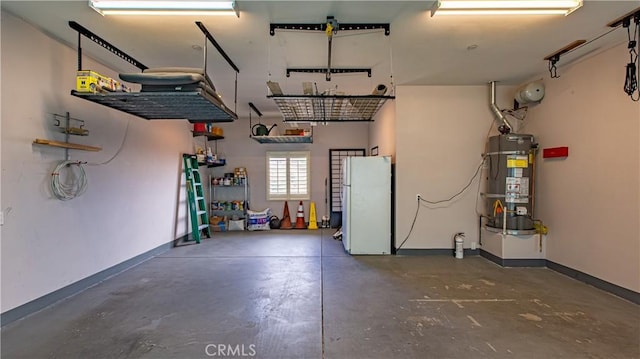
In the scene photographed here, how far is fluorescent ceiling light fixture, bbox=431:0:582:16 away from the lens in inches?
98.0

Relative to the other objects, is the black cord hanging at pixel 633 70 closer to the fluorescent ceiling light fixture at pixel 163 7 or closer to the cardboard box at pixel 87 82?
the fluorescent ceiling light fixture at pixel 163 7

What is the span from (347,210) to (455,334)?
111 inches

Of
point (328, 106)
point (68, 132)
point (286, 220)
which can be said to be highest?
point (328, 106)

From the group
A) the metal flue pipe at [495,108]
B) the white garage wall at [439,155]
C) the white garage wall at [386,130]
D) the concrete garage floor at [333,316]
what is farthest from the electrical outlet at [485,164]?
the concrete garage floor at [333,316]

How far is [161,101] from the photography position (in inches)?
119

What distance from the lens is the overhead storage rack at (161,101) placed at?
2801 mm

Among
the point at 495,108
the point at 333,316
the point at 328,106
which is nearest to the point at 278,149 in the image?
the point at 328,106

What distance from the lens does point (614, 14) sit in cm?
269

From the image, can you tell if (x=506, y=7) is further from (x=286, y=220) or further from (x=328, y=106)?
(x=286, y=220)

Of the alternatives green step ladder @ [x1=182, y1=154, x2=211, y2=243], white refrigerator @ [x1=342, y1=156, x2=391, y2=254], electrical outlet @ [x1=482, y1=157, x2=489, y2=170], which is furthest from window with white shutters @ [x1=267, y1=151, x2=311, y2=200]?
electrical outlet @ [x1=482, y1=157, x2=489, y2=170]

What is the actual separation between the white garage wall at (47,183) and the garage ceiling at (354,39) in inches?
13.1

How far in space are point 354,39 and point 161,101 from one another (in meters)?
2.14

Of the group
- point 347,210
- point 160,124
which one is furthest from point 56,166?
point 347,210

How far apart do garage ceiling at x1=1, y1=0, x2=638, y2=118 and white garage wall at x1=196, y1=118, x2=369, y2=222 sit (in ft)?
11.0
